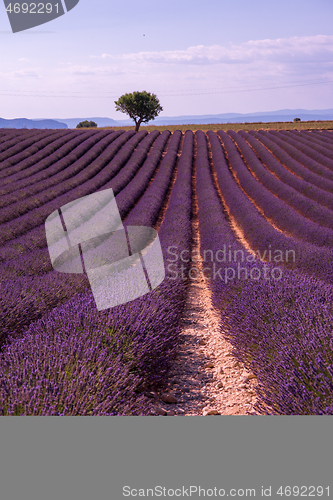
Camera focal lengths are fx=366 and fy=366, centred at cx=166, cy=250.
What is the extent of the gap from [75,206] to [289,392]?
9075 mm

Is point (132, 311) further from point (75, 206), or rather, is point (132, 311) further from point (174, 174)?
point (174, 174)

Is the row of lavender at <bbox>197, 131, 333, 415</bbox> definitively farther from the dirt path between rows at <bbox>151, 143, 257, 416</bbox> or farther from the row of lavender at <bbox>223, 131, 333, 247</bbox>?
the row of lavender at <bbox>223, 131, 333, 247</bbox>

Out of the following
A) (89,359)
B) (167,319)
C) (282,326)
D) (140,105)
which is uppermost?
(140,105)

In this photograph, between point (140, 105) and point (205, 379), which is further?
point (140, 105)

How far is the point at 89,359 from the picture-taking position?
6.73ft

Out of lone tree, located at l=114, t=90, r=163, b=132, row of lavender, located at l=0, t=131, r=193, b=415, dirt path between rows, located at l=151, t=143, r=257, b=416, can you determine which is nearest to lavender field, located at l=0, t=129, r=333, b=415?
row of lavender, located at l=0, t=131, r=193, b=415

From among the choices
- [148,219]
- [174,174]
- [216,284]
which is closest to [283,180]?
[174,174]

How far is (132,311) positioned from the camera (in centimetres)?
275

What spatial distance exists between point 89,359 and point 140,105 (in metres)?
34.4

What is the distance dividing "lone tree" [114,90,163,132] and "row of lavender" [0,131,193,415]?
33.0 meters

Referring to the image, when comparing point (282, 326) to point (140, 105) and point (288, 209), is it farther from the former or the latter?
point (140, 105)

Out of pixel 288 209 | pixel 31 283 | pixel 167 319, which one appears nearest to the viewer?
pixel 167 319

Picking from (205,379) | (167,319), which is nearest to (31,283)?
(167,319)

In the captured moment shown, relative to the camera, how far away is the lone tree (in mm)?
33312
